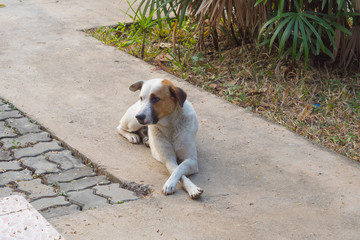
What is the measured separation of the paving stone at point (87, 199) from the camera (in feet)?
13.4

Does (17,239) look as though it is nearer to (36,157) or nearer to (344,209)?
(36,157)

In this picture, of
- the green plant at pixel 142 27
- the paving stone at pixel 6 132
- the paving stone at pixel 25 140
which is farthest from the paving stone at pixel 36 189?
the green plant at pixel 142 27

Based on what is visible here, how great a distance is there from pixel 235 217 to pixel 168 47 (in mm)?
3760

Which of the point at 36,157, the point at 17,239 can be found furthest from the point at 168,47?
the point at 17,239

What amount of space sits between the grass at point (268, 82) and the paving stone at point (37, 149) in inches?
78.2

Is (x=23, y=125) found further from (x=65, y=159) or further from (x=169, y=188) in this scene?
(x=169, y=188)

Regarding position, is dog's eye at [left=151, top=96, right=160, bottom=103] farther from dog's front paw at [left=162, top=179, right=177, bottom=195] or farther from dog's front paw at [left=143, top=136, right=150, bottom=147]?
dog's front paw at [left=143, top=136, right=150, bottom=147]

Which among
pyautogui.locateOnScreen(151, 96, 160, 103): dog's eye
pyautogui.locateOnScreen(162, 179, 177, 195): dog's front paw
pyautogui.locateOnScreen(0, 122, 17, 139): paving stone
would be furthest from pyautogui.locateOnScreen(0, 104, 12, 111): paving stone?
pyautogui.locateOnScreen(162, 179, 177, 195): dog's front paw

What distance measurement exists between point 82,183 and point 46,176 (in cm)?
30

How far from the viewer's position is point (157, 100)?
4.43m

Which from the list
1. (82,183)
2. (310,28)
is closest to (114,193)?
(82,183)

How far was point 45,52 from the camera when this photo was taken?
→ 7.16 metres

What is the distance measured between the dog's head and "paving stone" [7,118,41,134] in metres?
1.35

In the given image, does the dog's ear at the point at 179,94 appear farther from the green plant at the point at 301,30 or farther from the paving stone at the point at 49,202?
the green plant at the point at 301,30
